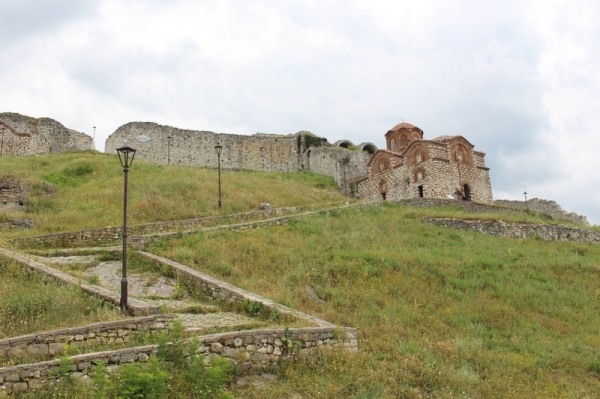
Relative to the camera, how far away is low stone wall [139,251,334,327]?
10055 mm

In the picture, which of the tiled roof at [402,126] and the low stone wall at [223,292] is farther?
the tiled roof at [402,126]

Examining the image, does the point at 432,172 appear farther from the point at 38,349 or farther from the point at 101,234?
the point at 38,349

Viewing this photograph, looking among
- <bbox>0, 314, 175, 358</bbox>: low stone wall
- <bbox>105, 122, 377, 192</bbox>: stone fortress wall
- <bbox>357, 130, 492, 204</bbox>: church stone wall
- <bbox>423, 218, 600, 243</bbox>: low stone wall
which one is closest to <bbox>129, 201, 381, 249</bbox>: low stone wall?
<bbox>423, 218, 600, 243</bbox>: low stone wall

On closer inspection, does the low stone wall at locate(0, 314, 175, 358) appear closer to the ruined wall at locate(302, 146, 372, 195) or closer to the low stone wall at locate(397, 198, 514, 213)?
the low stone wall at locate(397, 198, 514, 213)

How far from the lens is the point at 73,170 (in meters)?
26.7

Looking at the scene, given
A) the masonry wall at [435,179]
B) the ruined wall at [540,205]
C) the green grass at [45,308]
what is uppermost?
the masonry wall at [435,179]

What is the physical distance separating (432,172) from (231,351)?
24712 millimetres

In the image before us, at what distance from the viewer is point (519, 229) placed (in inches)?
933

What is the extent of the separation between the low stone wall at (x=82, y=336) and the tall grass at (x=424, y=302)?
6.57ft

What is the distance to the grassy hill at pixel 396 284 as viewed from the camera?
349 inches

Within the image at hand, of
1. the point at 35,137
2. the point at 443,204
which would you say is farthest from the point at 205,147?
the point at 443,204

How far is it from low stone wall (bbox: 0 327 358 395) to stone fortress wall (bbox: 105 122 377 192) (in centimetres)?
2894

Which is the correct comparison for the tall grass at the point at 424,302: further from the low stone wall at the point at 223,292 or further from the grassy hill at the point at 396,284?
the low stone wall at the point at 223,292

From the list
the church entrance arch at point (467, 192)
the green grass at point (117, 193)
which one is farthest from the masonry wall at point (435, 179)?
the green grass at point (117, 193)
